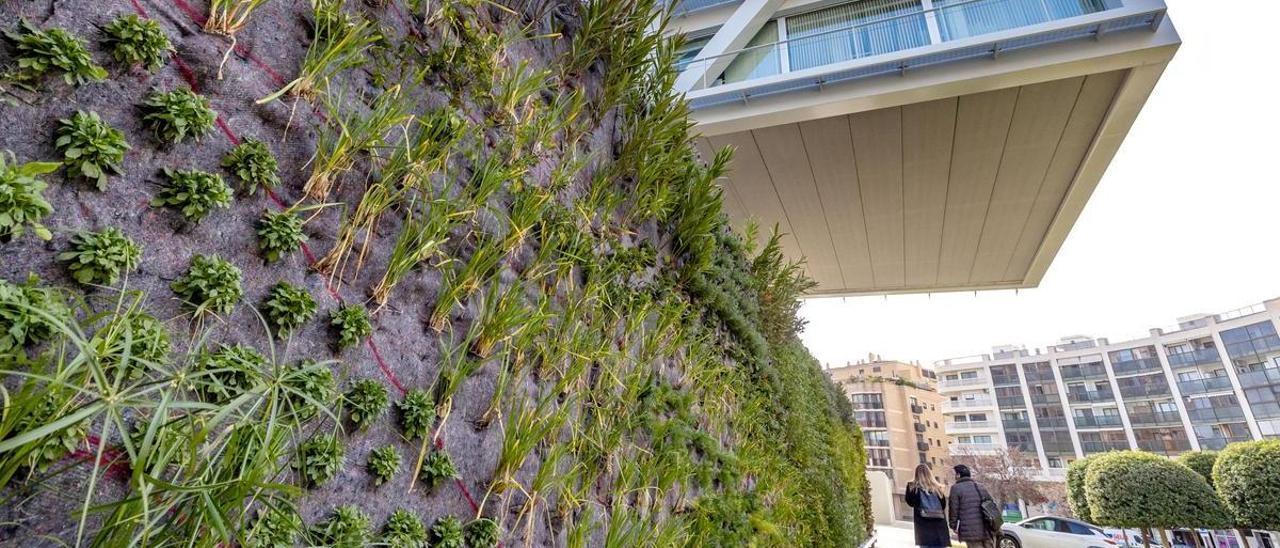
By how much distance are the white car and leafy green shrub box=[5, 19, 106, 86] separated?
52.1 feet

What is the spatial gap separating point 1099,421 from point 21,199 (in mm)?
67995

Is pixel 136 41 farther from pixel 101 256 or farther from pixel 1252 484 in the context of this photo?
pixel 1252 484

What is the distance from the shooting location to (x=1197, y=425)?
4453cm

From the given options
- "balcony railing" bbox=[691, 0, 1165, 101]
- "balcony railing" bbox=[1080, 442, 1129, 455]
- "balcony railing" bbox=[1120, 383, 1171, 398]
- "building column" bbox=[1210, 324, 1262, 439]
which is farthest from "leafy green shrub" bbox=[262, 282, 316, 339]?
"balcony railing" bbox=[1120, 383, 1171, 398]

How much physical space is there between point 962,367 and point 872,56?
66.3m

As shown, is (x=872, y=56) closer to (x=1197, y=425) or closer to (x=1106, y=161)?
(x=1106, y=161)

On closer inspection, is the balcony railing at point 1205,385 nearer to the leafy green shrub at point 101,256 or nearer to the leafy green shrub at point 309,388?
the leafy green shrub at point 309,388

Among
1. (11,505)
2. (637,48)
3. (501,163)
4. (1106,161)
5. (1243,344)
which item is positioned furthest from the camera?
(1243,344)

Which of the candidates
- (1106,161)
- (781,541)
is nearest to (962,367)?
(1106,161)

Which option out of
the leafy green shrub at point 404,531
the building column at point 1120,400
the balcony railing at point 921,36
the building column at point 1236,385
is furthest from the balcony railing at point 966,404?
the leafy green shrub at point 404,531

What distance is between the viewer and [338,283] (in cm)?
132

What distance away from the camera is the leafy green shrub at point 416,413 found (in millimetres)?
1340

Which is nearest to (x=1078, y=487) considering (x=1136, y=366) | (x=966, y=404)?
(x=1136, y=366)

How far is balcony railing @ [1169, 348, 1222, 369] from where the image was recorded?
44875mm
